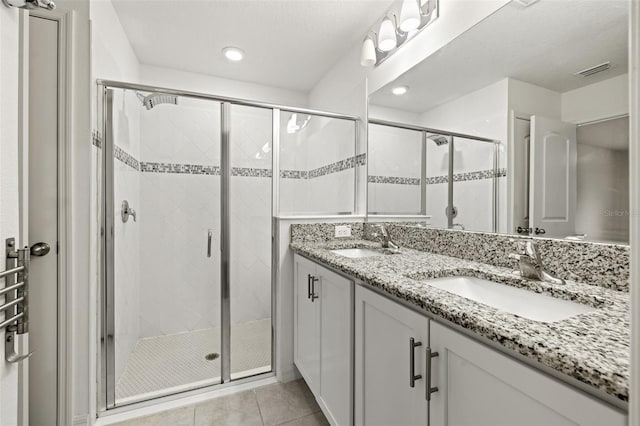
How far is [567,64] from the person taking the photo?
3.09ft

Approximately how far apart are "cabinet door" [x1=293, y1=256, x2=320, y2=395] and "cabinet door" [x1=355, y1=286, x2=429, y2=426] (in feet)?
1.34

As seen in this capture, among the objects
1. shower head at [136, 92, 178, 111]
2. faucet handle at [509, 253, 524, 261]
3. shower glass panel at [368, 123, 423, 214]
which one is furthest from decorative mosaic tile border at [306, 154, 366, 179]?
faucet handle at [509, 253, 524, 261]

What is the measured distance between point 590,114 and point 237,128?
1890 mm

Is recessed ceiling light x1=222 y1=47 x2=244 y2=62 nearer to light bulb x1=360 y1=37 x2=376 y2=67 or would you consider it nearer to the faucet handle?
light bulb x1=360 y1=37 x2=376 y2=67

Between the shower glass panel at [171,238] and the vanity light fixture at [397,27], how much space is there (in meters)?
1.10

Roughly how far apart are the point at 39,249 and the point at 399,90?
6.55 ft

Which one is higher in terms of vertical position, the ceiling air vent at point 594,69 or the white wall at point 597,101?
the ceiling air vent at point 594,69

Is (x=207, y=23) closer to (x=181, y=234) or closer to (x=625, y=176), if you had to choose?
(x=181, y=234)

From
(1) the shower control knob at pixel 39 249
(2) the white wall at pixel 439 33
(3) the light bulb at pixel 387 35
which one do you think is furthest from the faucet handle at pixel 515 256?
(1) the shower control knob at pixel 39 249

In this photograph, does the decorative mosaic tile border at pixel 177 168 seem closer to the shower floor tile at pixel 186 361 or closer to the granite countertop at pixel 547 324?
the shower floor tile at pixel 186 361

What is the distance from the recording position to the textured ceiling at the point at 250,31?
1.78 m

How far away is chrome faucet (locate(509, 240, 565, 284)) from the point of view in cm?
93

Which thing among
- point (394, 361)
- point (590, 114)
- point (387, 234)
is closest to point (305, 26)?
point (387, 234)

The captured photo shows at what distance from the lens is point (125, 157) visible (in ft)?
6.01
